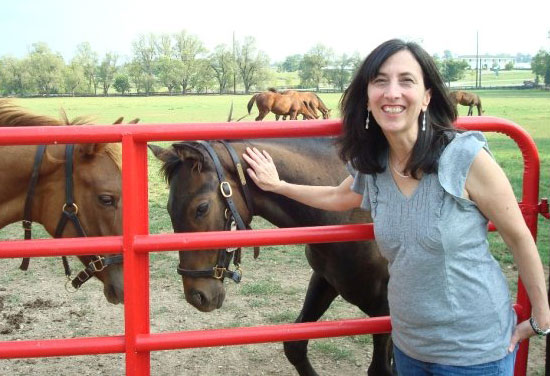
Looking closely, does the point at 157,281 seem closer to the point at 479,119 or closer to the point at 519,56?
the point at 479,119

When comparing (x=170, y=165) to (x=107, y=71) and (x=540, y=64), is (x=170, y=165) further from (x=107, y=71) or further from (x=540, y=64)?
(x=540, y=64)

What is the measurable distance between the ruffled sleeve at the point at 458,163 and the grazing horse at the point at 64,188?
1783 mm

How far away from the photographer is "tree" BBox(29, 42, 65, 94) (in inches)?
2295

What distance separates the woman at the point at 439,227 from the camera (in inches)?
69.9

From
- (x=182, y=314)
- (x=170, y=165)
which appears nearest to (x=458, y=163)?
(x=170, y=165)

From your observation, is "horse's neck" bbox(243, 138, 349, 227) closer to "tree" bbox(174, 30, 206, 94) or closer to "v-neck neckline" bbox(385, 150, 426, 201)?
"v-neck neckline" bbox(385, 150, 426, 201)

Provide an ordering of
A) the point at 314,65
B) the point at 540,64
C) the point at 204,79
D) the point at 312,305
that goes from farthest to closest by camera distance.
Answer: the point at 540,64 < the point at 314,65 < the point at 204,79 < the point at 312,305

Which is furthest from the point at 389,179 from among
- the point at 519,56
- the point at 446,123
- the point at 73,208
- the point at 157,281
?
the point at 519,56

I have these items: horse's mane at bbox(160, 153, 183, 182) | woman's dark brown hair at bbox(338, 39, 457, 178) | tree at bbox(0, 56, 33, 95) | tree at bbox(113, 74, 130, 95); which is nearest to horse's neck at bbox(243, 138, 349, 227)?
horse's mane at bbox(160, 153, 183, 182)

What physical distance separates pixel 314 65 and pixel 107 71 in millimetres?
Answer: 23215

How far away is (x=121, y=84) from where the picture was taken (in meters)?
63.0

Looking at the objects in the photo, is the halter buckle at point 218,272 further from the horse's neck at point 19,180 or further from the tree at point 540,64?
the tree at point 540,64

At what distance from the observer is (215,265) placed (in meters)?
2.91

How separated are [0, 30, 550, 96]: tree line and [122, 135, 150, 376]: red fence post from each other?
196 feet
